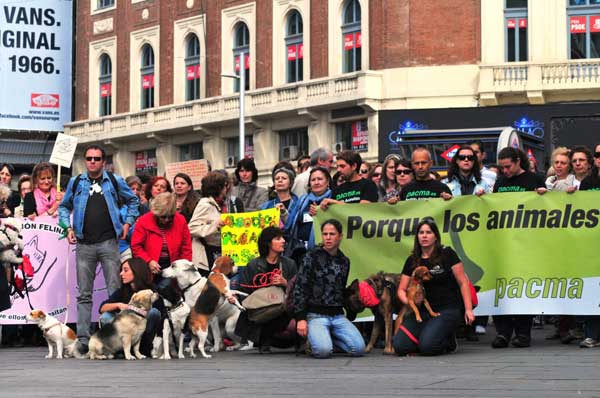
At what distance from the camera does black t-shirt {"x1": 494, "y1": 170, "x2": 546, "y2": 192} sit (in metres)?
15.5

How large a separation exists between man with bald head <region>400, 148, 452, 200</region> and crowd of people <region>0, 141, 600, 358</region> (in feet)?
0.04

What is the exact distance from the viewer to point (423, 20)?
49344 mm

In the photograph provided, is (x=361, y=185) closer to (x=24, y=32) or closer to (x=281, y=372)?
(x=281, y=372)

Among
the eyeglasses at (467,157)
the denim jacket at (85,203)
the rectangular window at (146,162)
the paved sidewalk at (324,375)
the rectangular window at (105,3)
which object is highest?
the rectangular window at (105,3)

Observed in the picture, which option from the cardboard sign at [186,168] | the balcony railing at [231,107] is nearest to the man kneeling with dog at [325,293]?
the cardboard sign at [186,168]

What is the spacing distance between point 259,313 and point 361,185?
1982 millimetres

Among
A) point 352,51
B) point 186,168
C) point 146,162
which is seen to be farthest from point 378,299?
point 146,162

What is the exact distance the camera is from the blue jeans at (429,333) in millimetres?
14266

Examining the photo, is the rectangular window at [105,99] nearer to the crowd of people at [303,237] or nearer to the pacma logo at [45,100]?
the pacma logo at [45,100]

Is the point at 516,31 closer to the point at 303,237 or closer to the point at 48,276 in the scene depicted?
the point at 48,276

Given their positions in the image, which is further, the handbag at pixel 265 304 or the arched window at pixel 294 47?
the arched window at pixel 294 47

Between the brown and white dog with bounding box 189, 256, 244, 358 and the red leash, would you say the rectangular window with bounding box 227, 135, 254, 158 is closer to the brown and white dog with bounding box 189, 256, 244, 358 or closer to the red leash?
the brown and white dog with bounding box 189, 256, 244, 358

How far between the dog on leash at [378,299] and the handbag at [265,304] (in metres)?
0.69

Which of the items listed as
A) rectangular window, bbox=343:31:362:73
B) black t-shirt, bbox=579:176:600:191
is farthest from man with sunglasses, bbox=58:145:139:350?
rectangular window, bbox=343:31:362:73
